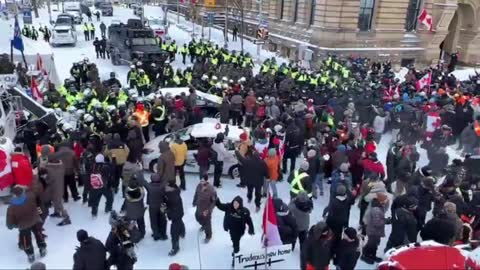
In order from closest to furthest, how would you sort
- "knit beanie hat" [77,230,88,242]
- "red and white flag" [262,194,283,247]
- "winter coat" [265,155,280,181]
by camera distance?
"knit beanie hat" [77,230,88,242] → "red and white flag" [262,194,283,247] → "winter coat" [265,155,280,181]

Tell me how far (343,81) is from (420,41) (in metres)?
14.9

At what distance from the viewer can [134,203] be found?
28.1 feet

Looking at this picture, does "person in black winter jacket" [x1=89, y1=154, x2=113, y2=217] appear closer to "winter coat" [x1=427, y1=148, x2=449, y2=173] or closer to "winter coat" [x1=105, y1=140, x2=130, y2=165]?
"winter coat" [x1=105, y1=140, x2=130, y2=165]

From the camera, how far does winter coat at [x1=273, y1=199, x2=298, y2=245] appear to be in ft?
26.6

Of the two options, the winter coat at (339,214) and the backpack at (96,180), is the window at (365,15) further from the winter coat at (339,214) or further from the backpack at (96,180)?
the backpack at (96,180)

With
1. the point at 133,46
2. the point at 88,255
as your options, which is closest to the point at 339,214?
the point at 88,255

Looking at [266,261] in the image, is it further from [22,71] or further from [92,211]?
[22,71]

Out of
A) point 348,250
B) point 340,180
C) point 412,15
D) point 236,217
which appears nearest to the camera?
point 348,250

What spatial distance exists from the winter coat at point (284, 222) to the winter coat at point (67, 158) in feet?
14.9

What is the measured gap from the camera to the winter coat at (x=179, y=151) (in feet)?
35.5

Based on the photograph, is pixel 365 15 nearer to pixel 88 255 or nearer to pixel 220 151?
pixel 220 151

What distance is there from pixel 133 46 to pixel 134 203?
1889cm

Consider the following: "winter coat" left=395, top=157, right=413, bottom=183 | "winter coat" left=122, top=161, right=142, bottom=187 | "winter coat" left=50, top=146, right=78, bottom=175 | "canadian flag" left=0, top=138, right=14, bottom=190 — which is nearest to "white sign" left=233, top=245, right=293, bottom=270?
"winter coat" left=122, top=161, right=142, bottom=187

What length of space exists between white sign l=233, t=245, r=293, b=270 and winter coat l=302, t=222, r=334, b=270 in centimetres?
66
